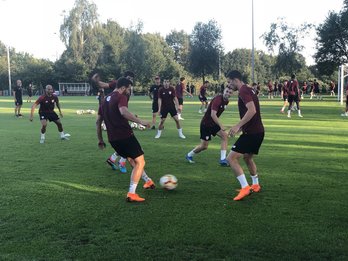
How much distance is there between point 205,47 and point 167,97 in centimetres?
5285

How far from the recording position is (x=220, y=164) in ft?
29.8

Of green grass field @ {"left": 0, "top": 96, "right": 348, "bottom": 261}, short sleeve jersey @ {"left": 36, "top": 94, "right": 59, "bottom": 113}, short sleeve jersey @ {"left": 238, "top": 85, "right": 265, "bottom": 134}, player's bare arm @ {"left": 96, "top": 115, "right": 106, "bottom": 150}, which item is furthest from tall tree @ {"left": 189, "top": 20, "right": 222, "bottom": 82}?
short sleeve jersey @ {"left": 238, "top": 85, "right": 265, "bottom": 134}

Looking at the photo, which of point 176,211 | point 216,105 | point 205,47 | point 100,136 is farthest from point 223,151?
point 205,47

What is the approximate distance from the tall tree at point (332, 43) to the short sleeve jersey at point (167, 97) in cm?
3976

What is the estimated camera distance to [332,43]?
48875mm

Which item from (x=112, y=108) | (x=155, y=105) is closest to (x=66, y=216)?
(x=112, y=108)

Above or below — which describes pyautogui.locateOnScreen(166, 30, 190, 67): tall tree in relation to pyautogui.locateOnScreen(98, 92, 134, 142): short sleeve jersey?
above

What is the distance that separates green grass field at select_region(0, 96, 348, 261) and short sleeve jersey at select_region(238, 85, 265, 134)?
1.13 metres

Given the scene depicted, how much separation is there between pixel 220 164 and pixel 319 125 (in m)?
9.69

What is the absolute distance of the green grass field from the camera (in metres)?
4.41

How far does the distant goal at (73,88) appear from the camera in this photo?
75.6 metres

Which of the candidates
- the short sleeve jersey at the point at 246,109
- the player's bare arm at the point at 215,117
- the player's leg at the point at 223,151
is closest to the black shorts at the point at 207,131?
the player's leg at the point at 223,151

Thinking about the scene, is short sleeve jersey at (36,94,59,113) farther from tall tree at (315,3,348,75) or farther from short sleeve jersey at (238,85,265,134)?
tall tree at (315,3,348,75)

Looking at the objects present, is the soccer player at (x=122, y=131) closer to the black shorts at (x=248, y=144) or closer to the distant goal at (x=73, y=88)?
the black shorts at (x=248, y=144)
